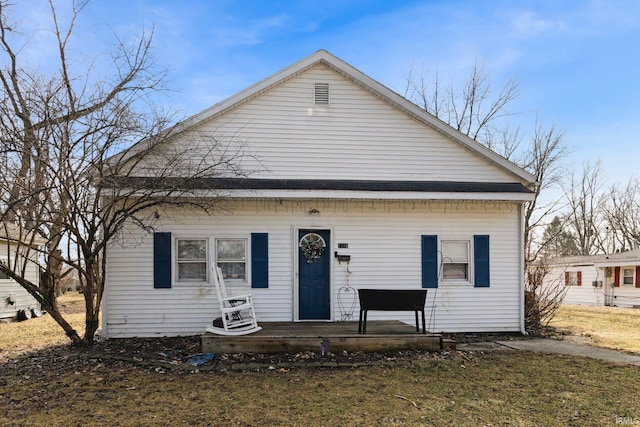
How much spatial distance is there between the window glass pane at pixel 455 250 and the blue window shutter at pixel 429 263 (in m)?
0.28

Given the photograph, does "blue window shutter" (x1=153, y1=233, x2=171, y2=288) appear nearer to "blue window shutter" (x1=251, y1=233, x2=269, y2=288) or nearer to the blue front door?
"blue window shutter" (x1=251, y1=233, x2=269, y2=288)

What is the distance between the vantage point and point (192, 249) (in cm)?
964

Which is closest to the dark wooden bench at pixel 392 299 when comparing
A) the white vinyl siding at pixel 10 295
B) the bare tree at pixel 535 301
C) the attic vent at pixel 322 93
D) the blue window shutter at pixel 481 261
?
the blue window shutter at pixel 481 261

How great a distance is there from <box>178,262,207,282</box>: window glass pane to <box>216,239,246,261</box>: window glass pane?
0.42 meters

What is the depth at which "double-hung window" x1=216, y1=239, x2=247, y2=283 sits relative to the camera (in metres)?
9.66

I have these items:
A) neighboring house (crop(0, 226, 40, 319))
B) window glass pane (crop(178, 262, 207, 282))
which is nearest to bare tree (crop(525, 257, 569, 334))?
window glass pane (crop(178, 262, 207, 282))

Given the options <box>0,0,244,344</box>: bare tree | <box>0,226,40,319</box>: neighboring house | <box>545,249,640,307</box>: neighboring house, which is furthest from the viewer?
<box>545,249,640,307</box>: neighboring house

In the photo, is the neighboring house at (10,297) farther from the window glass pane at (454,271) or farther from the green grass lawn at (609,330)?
the green grass lawn at (609,330)

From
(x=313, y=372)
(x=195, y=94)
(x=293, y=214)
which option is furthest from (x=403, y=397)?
(x=195, y=94)

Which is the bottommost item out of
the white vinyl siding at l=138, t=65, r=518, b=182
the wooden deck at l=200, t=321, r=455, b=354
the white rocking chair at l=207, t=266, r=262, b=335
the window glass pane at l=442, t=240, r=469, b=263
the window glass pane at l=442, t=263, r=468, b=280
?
the wooden deck at l=200, t=321, r=455, b=354

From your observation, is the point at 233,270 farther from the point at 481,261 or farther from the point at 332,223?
the point at 481,261

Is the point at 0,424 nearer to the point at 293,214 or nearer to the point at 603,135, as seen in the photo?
the point at 293,214

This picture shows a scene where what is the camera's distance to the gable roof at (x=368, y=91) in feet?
32.0

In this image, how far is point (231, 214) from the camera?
9617mm
